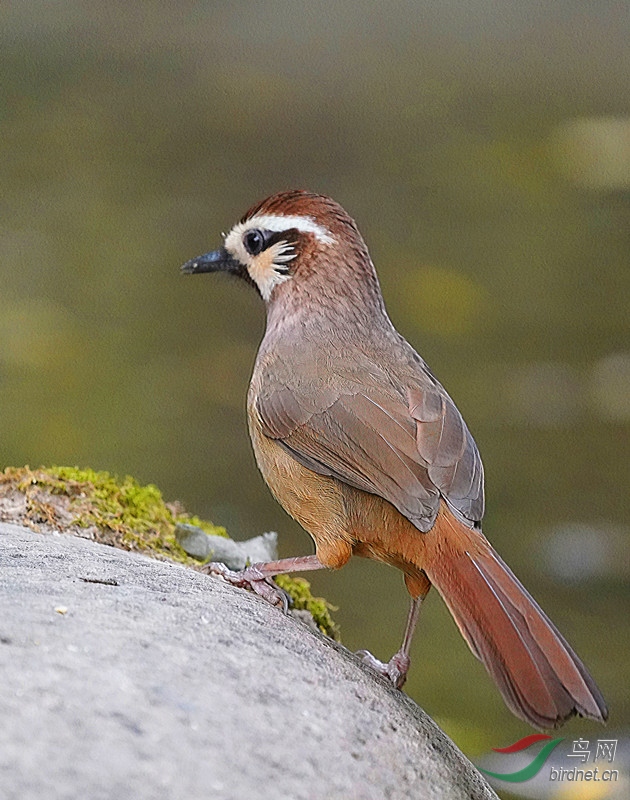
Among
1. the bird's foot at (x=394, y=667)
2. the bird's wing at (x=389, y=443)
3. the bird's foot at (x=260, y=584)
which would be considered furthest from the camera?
the bird's foot at (x=260, y=584)

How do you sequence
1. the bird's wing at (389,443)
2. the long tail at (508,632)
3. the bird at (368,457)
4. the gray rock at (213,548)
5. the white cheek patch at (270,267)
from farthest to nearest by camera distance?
the white cheek patch at (270,267)
the gray rock at (213,548)
the bird's wing at (389,443)
the bird at (368,457)
the long tail at (508,632)

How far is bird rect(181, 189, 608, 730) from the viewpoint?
2.58m

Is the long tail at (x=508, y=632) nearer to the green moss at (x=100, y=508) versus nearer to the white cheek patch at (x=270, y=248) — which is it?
the green moss at (x=100, y=508)

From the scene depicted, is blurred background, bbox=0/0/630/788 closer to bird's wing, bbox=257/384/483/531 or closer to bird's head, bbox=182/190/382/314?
bird's head, bbox=182/190/382/314

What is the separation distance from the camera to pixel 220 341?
27.5 feet

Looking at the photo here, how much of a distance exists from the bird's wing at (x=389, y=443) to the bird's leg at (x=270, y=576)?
268 millimetres

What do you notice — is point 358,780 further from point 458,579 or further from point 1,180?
point 1,180

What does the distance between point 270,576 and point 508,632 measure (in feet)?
2.99

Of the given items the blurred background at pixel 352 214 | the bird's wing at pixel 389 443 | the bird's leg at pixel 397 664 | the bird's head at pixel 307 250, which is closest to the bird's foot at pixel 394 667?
the bird's leg at pixel 397 664

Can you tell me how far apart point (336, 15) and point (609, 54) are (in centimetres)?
229

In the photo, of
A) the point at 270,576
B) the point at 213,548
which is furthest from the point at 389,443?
the point at 213,548

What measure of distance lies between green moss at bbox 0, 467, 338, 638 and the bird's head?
82 centimetres

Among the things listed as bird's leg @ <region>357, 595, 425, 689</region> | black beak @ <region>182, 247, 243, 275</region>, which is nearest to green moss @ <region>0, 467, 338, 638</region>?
bird's leg @ <region>357, 595, 425, 689</region>

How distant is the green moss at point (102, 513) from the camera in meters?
3.52
